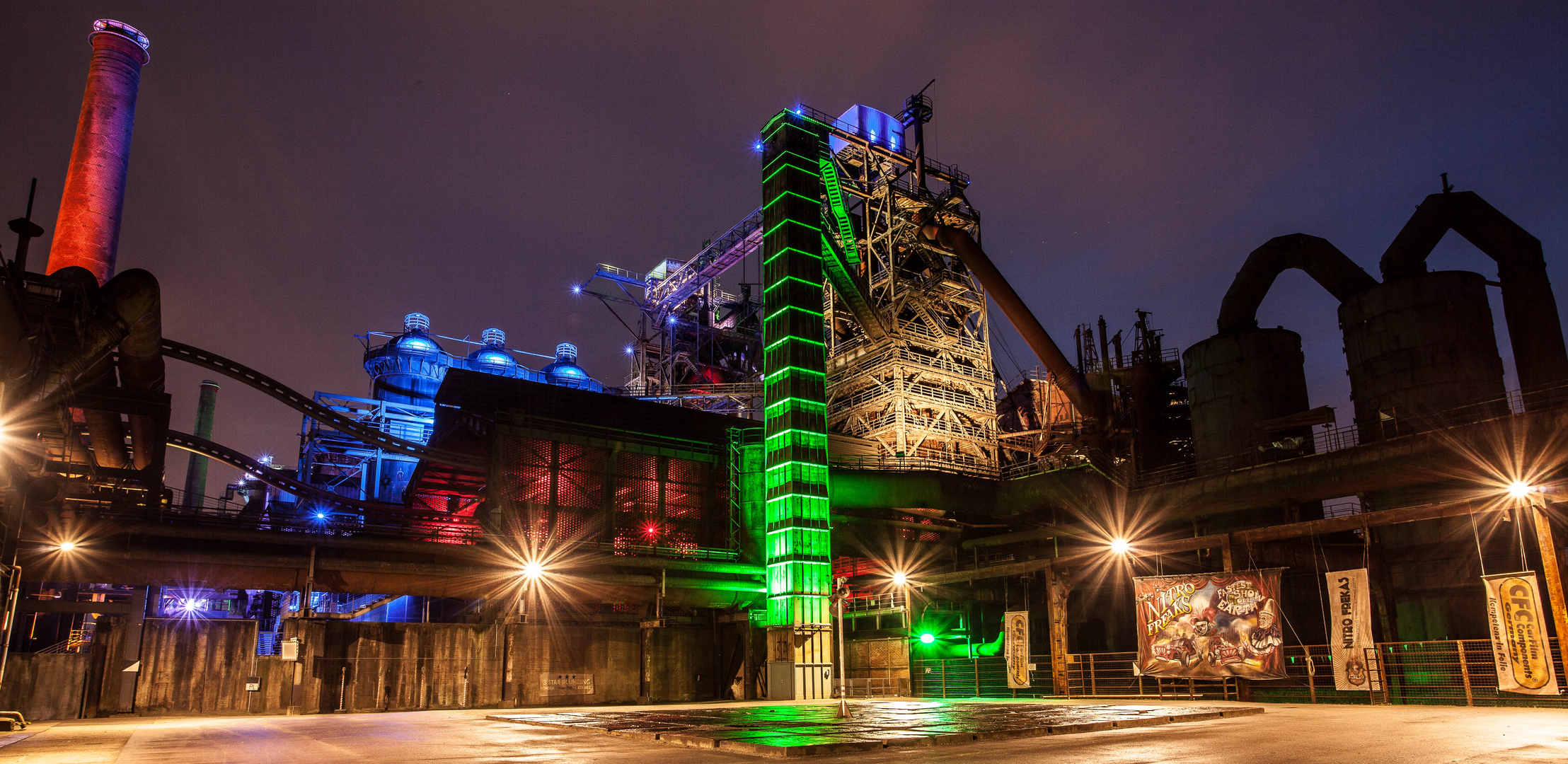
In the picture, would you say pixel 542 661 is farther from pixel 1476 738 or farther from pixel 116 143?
pixel 116 143

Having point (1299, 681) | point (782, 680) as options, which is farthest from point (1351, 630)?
point (782, 680)

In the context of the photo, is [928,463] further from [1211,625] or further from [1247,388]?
[1211,625]

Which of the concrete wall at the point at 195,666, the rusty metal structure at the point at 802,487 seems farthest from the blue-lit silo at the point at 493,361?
the concrete wall at the point at 195,666

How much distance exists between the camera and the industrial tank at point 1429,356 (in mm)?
37344

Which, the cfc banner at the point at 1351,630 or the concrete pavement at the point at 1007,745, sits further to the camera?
the cfc banner at the point at 1351,630

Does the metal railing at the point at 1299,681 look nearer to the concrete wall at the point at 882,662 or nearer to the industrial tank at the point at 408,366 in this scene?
the concrete wall at the point at 882,662

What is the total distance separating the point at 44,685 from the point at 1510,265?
58659 mm

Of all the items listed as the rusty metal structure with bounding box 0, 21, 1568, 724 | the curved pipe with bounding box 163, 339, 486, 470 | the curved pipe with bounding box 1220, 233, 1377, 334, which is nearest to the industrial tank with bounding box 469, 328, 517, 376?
the rusty metal structure with bounding box 0, 21, 1568, 724

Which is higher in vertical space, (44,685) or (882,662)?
(44,685)

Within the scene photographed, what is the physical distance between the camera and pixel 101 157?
4734cm

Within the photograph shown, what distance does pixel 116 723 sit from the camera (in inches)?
1044

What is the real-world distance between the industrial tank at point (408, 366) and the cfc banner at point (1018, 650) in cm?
5505

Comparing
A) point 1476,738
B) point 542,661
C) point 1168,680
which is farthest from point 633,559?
point 1476,738

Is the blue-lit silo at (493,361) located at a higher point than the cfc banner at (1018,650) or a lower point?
higher
